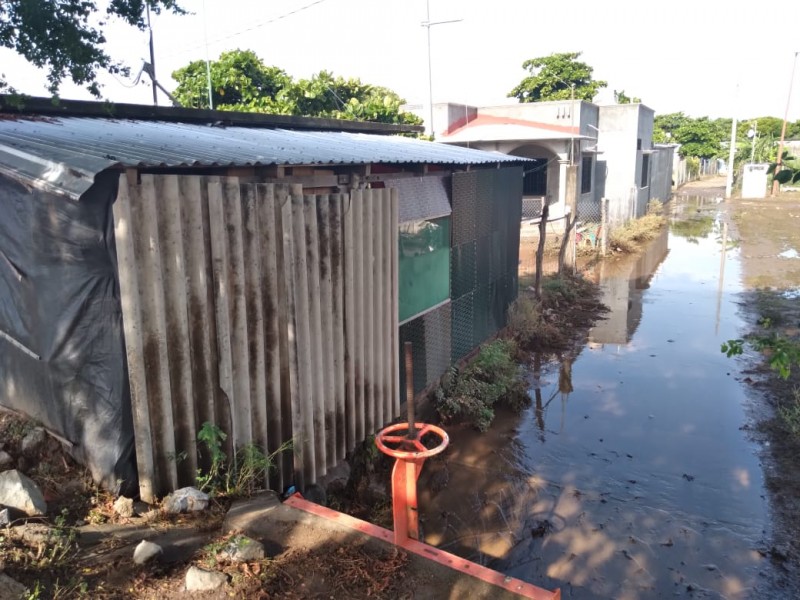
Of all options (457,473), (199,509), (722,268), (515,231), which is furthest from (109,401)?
(722,268)

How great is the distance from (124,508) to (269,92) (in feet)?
59.9

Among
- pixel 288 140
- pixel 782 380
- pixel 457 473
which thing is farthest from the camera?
pixel 782 380

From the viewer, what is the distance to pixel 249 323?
4.38 metres

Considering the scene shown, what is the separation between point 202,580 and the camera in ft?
10.8

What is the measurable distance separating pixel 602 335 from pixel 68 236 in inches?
361

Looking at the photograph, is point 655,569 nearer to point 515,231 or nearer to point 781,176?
point 781,176

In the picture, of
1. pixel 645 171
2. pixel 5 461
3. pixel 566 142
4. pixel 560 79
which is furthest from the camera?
pixel 560 79

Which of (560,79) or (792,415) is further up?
(560,79)

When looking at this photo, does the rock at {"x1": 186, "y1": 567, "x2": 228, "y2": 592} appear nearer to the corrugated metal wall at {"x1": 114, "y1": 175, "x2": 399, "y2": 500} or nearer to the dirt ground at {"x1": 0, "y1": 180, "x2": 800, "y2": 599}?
the dirt ground at {"x1": 0, "y1": 180, "x2": 800, "y2": 599}

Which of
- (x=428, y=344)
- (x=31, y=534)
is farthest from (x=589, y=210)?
(x=31, y=534)

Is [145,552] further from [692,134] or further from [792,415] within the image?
[692,134]

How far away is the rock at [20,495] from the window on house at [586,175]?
71.4ft

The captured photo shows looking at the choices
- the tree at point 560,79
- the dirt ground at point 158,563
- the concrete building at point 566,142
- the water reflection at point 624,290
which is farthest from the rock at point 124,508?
the tree at point 560,79

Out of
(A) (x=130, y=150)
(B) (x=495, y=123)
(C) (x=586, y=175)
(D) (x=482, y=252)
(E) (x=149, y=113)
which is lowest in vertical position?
(D) (x=482, y=252)
